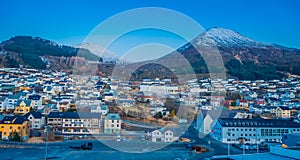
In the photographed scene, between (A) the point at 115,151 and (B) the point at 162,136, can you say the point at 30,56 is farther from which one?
(A) the point at 115,151

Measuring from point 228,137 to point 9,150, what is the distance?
18.7ft

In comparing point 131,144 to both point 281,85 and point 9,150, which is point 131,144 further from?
point 281,85

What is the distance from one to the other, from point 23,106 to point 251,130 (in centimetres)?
895

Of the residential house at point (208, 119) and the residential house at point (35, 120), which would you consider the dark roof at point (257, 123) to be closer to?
the residential house at point (208, 119)

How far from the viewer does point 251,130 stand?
28.9 ft

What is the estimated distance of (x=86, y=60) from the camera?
34094 mm

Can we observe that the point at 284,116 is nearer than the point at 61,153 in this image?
No

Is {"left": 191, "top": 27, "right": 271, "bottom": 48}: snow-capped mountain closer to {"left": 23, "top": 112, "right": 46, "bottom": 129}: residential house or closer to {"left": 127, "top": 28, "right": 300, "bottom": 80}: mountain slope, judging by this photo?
{"left": 127, "top": 28, "right": 300, "bottom": 80}: mountain slope

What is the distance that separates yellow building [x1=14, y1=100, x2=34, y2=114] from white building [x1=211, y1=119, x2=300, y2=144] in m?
7.83

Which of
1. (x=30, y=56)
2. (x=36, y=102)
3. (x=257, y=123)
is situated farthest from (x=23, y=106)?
(x=30, y=56)

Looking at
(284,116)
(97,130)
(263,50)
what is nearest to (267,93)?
(284,116)

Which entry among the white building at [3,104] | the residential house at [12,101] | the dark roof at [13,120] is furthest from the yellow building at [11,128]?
the white building at [3,104]

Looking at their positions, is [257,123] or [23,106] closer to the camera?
[257,123]

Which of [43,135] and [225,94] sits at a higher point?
[225,94]
